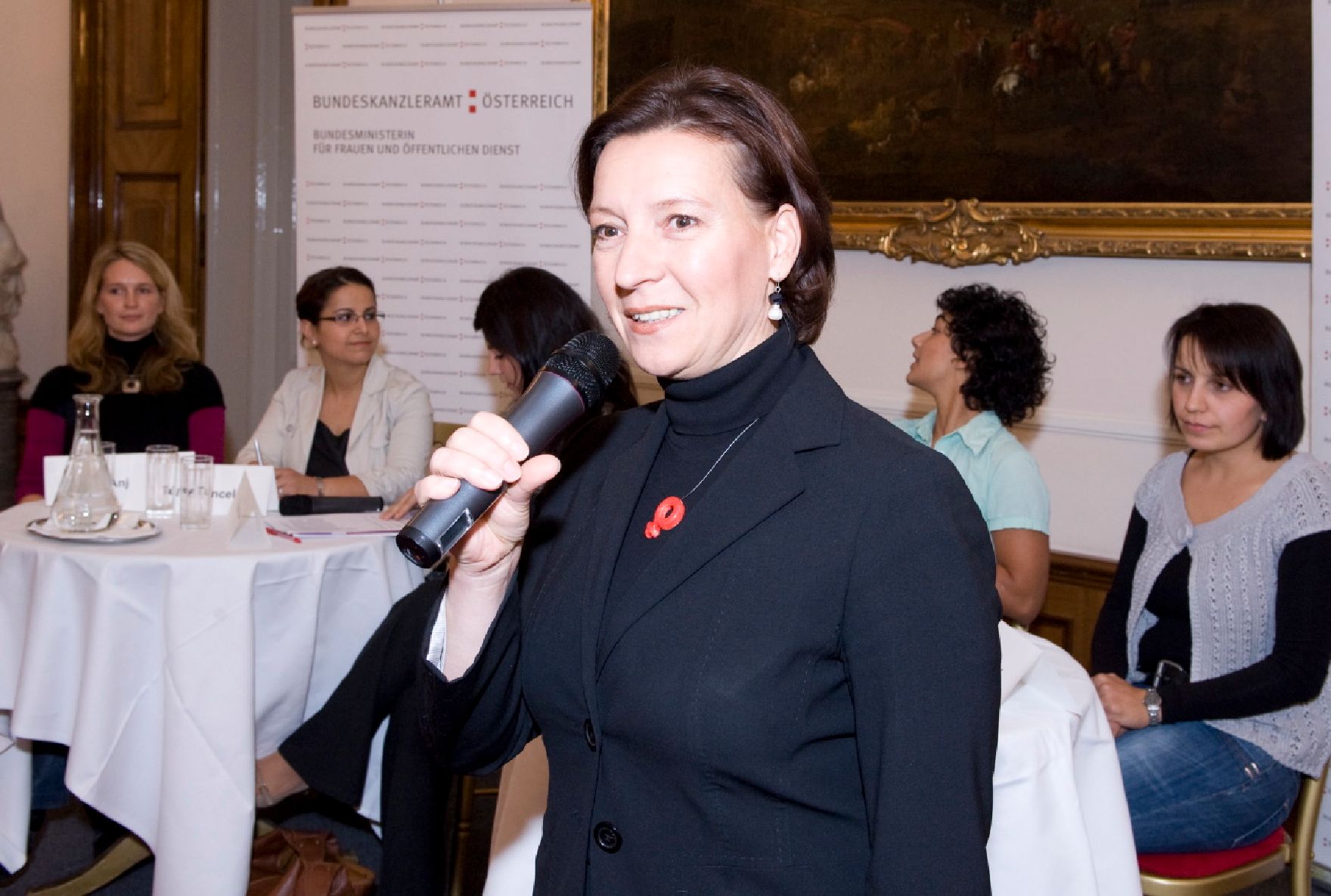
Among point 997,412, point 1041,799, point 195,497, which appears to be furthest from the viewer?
point 997,412

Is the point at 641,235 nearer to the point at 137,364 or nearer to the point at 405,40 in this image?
the point at 137,364

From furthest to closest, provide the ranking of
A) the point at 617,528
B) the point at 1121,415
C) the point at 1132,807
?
the point at 1121,415, the point at 1132,807, the point at 617,528

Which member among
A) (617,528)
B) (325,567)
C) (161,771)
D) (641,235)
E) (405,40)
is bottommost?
(161,771)

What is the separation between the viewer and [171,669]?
2975 millimetres

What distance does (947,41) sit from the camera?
4.60 m

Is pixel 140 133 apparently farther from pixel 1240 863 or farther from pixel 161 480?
pixel 1240 863

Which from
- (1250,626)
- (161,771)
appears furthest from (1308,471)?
(161,771)

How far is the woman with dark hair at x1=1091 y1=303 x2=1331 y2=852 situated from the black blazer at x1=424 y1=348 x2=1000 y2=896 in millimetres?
1592

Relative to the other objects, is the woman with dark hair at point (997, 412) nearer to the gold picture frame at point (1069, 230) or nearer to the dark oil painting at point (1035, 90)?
the gold picture frame at point (1069, 230)

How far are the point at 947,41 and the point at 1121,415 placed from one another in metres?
1.50

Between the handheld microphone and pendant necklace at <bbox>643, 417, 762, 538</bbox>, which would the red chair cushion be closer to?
pendant necklace at <bbox>643, 417, 762, 538</bbox>

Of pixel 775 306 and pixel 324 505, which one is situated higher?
pixel 775 306

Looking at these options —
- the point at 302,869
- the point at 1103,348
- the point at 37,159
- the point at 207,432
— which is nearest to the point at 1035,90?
the point at 1103,348

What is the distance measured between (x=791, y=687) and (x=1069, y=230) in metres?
3.61
